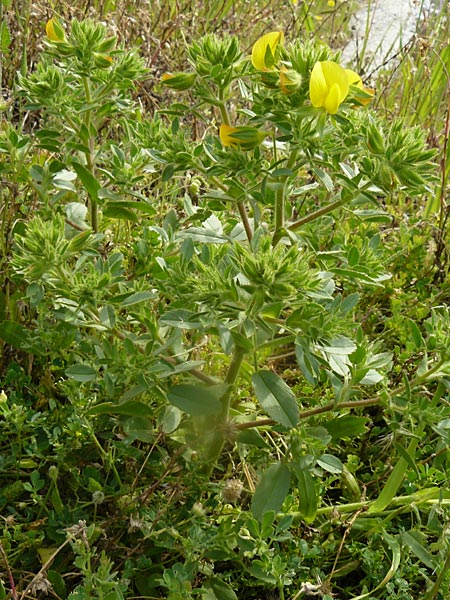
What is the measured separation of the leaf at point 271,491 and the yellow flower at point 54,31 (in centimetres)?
97

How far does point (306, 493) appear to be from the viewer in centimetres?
144

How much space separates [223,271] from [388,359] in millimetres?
369

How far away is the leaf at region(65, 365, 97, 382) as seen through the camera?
1.47 meters

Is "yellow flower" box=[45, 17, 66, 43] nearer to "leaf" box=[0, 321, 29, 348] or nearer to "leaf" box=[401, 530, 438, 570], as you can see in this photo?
"leaf" box=[0, 321, 29, 348]

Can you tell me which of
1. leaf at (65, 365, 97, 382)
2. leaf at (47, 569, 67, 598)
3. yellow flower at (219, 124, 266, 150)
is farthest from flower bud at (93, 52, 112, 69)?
leaf at (47, 569, 67, 598)

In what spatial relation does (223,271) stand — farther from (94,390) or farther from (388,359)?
(94,390)

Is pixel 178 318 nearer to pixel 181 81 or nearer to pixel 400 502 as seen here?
pixel 181 81

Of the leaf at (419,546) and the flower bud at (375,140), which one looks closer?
the flower bud at (375,140)

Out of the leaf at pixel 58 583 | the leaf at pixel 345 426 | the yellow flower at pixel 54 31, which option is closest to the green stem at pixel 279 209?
the leaf at pixel 345 426

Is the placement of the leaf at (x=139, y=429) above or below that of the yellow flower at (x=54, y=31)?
below

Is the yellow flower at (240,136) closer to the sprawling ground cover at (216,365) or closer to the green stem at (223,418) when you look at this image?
the sprawling ground cover at (216,365)

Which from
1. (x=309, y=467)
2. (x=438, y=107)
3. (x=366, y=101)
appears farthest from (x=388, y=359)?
(x=438, y=107)

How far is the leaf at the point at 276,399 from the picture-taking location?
1.32 meters

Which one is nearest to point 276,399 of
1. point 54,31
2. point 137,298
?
point 137,298
